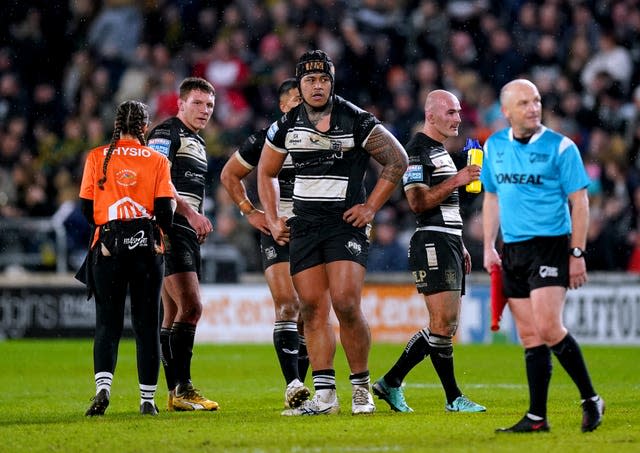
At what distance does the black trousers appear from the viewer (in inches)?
369

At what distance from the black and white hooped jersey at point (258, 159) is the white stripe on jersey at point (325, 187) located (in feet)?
3.06

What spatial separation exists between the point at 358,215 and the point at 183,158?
6.95 ft

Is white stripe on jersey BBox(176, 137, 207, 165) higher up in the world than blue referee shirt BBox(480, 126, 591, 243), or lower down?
higher up

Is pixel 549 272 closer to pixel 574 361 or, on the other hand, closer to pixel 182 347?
pixel 574 361

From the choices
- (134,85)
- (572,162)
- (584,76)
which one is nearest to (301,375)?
(572,162)

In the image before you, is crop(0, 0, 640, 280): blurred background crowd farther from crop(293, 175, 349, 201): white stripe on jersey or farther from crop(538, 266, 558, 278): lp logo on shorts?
crop(538, 266, 558, 278): lp logo on shorts

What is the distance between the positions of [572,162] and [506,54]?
1431 cm

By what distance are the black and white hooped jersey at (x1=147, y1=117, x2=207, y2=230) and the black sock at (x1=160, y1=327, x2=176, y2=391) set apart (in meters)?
0.99

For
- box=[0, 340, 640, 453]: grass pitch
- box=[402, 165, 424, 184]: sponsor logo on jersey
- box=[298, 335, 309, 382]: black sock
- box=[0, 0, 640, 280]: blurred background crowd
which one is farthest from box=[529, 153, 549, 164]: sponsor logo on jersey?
box=[0, 0, 640, 280]: blurred background crowd

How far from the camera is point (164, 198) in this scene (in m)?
9.41

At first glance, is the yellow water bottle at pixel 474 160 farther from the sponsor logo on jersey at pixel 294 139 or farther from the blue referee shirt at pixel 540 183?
the blue referee shirt at pixel 540 183

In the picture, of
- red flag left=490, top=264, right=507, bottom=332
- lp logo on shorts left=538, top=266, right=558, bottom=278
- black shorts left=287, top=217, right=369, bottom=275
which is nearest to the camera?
lp logo on shorts left=538, top=266, right=558, bottom=278

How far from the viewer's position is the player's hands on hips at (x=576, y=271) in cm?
777

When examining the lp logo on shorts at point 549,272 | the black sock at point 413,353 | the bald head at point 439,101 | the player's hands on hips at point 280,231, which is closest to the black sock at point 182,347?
the player's hands on hips at point 280,231
